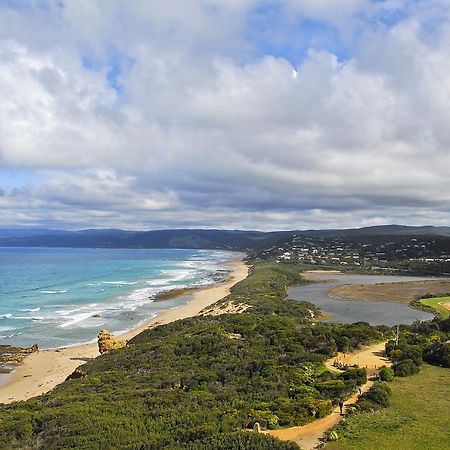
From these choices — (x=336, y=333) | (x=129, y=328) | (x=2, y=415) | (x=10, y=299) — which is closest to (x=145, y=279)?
(x=10, y=299)

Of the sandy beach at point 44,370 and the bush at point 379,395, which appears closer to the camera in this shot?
the bush at point 379,395

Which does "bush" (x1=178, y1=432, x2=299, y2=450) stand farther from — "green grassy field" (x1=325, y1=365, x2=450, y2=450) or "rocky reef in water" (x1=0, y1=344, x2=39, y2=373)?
"rocky reef in water" (x1=0, y1=344, x2=39, y2=373)

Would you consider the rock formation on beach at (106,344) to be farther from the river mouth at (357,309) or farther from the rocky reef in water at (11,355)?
the river mouth at (357,309)

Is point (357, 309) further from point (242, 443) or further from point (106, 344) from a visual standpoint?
Result: point (242, 443)

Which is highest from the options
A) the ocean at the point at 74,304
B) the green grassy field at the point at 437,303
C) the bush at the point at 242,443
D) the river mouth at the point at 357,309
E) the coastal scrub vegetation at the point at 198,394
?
the bush at the point at 242,443

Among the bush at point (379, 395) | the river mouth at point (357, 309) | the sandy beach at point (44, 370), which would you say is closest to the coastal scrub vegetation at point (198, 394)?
the bush at point (379, 395)

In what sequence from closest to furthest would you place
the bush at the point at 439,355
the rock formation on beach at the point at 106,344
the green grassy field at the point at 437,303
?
1. the bush at the point at 439,355
2. the rock formation on beach at the point at 106,344
3. the green grassy field at the point at 437,303

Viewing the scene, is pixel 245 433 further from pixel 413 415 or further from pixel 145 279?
pixel 145 279

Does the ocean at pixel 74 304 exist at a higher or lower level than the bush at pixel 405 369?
lower

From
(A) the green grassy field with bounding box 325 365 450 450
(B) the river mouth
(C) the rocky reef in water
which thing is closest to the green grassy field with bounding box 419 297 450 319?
(B) the river mouth
